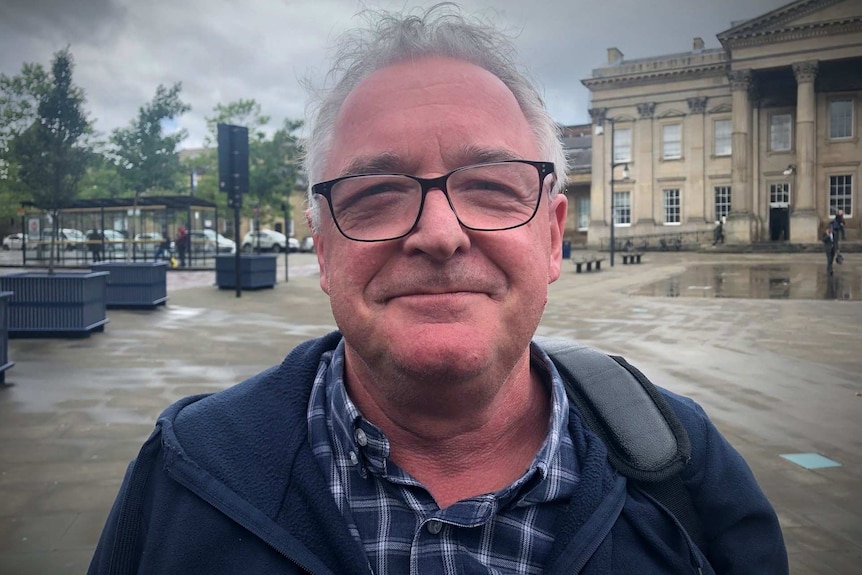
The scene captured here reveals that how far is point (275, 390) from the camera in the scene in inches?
61.6

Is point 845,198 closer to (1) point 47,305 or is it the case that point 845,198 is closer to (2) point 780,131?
(2) point 780,131

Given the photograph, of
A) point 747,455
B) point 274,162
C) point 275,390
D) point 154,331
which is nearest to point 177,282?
point 154,331

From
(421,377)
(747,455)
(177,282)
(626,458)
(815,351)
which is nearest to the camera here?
(421,377)

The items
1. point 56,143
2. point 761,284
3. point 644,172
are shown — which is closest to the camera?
point 56,143

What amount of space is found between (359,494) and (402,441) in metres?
0.15

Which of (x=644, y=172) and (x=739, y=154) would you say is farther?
(x=644, y=172)

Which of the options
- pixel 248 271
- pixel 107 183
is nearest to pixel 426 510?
pixel 248 271

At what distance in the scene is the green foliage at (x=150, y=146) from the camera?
36694 mm

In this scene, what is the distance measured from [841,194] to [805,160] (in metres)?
4.11

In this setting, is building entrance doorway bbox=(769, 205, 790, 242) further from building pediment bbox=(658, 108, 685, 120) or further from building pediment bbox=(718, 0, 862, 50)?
building pediment bbox=(718, 0, 862, 50)

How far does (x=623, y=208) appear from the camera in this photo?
5347 cm

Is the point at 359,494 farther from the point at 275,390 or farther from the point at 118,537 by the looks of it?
the point at 118,537

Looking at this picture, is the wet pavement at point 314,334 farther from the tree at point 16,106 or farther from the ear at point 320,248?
the tree at point 16,106

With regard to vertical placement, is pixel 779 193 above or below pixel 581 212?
above
